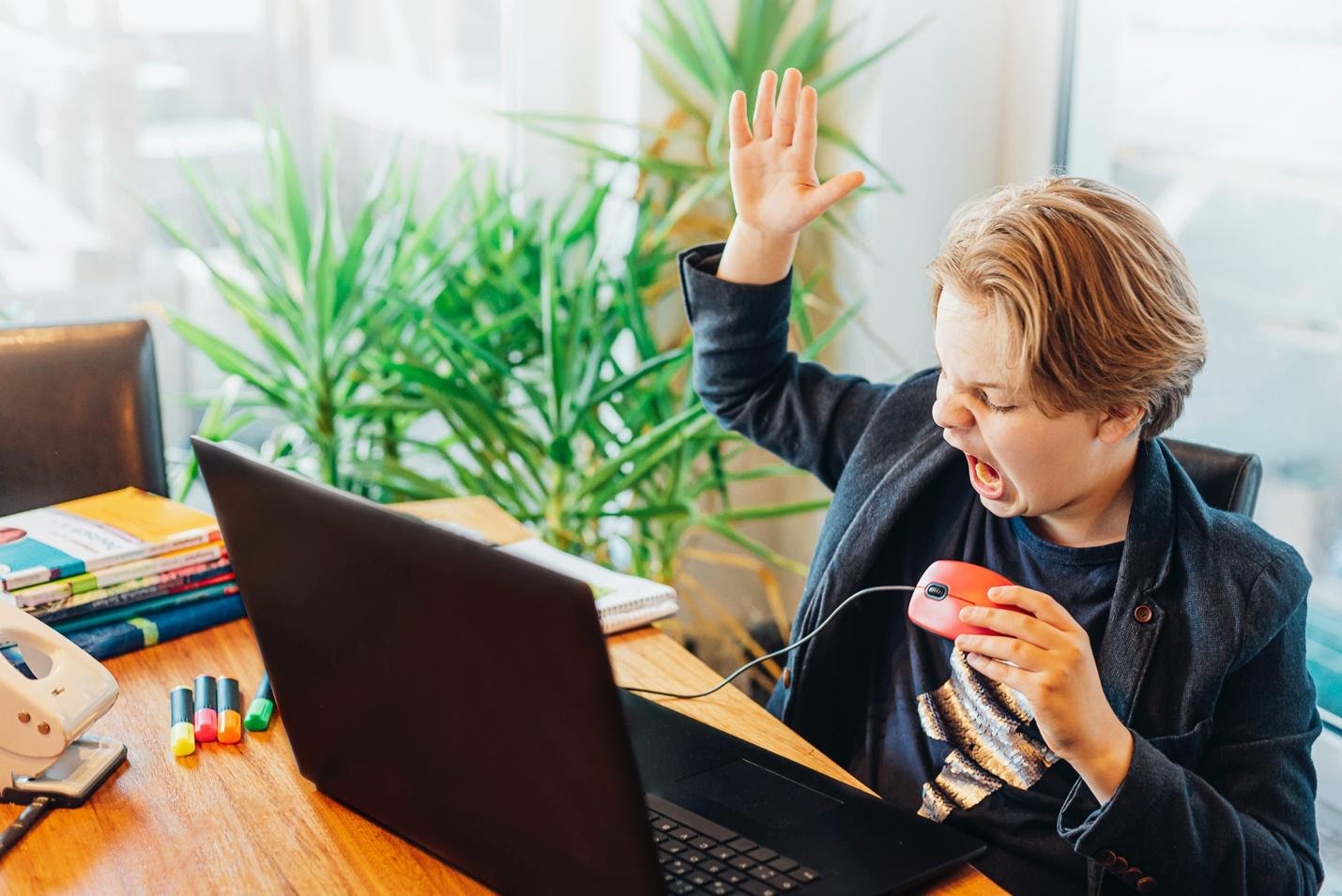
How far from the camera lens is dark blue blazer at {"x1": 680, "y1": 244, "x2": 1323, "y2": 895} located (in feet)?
3.80

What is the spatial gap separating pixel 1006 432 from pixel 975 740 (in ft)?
1.05

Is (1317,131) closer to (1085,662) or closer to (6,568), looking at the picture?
(1085,662)

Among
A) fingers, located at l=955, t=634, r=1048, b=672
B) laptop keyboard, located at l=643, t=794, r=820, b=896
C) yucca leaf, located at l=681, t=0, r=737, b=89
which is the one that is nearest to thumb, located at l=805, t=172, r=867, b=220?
fingers, located at l=955, t=634, r=1048, b=672

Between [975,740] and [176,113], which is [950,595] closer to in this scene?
[975,740]

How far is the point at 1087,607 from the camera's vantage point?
133 centimetres

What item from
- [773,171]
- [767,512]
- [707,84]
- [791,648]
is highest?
[707,84]

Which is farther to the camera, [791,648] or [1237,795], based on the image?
[791,648]

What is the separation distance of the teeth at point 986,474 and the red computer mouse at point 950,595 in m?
0.14

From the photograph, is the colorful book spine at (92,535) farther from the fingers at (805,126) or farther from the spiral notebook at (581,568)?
the fingers at (805,126)

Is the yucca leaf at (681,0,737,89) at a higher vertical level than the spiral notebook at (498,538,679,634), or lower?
higher

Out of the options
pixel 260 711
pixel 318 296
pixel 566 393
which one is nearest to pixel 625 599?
pixel 260 711

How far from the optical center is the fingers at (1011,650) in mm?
1061

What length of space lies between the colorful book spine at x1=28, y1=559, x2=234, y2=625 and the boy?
0.67 m

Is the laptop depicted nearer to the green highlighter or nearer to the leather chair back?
the green highlighter
